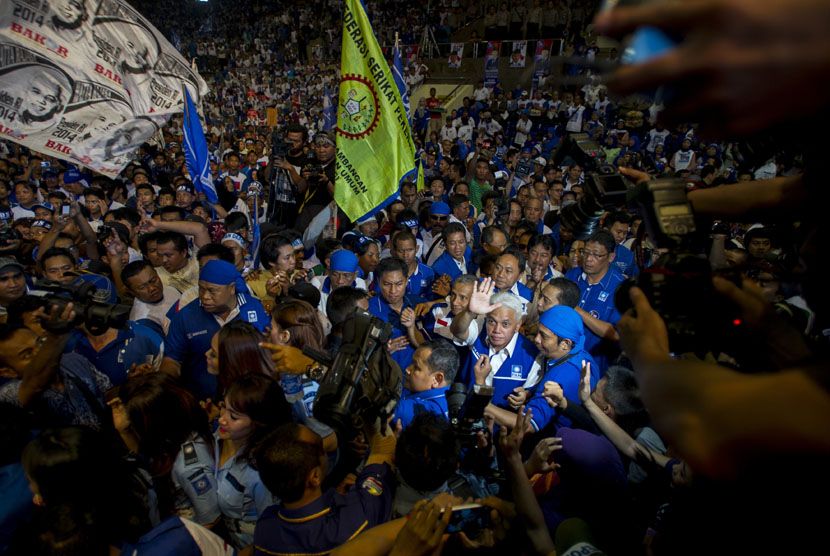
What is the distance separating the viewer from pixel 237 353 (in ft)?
9.91

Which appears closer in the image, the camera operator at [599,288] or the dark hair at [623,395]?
the dark hair at [623,395]

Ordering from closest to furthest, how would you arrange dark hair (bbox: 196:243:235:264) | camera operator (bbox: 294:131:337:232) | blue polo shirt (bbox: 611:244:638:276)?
1. dark hair (bbox: 196:243:235:264)
2. blue polo shirt (bbox: 611:244:638:276)
3. camera operator (bbox: 294:131:337:232)

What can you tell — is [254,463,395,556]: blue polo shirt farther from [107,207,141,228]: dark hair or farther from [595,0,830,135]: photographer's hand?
[107,207,141,228]: dark hair

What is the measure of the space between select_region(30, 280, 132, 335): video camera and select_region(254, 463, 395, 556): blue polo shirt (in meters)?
1.42

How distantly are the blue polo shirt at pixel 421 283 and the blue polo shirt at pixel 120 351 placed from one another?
2701 millimetres

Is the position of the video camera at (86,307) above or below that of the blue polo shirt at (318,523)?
above

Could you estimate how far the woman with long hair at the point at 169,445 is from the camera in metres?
2.47

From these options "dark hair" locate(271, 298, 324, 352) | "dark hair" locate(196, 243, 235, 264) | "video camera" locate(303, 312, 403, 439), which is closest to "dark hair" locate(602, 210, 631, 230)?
"dark hair" locate(271, 298, 324, 352)

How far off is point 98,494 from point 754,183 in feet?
9.65

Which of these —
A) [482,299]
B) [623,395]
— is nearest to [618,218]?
[482,299]

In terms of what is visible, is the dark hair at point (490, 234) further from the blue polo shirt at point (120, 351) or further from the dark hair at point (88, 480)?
the dark hair at point (88, 480)

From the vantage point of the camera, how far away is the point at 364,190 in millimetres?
5051

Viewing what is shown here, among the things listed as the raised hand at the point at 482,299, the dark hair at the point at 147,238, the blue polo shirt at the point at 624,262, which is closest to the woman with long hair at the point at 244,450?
the raised hand at the point at 482,299

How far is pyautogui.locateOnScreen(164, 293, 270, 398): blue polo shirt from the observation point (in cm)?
361
